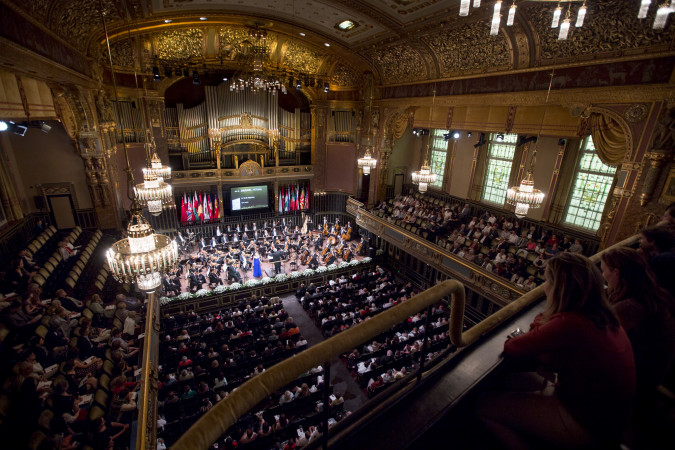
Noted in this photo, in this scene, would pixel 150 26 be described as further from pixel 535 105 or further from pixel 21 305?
pixel 535 105

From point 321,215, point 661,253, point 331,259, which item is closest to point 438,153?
point 321,215

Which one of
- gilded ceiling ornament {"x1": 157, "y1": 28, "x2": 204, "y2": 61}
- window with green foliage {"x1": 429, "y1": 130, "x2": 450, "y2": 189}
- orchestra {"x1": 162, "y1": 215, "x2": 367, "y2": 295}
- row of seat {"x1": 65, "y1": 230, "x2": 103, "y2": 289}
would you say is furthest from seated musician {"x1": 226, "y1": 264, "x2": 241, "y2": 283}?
window with green foliage {"x1": 429, "y1": 130, "x2": 450, "y2": 189}

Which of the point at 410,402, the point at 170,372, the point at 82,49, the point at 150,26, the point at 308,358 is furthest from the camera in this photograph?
the point at 150,26

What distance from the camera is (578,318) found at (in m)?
1.56

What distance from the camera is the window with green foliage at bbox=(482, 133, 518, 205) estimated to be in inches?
509

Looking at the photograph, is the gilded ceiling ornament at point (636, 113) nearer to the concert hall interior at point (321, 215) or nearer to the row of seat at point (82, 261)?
the concert hall interior at point (321, 215)

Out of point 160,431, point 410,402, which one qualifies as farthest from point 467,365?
point 160,431

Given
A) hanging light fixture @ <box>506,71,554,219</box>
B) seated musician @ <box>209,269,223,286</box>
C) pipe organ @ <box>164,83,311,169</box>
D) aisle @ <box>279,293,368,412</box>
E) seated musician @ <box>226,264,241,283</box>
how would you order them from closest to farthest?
hanging light fixture @ <box>506,71,554,219</box>, aisle @ <box>279,293,368,412</box>, seated musician @ <box>209,269,223,286</box>, seated musician @ <box>226,264,241,283</box>, pipe organ @ <box>164,83,311,169</box>

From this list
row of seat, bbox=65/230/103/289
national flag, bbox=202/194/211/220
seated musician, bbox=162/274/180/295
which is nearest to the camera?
row of seat, bbox=65/230/103/289

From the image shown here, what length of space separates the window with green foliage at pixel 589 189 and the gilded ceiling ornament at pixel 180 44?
14997mm

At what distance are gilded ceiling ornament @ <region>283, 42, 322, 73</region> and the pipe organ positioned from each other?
207 centimetres

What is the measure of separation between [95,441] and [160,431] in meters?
1.61

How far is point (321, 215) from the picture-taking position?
61.4ft

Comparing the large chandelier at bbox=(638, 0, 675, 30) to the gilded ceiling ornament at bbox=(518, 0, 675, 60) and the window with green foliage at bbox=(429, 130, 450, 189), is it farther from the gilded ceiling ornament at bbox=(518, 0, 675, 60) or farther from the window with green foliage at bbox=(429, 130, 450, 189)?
the window with green foliage at bbox=(429, 130, 450, 189)
